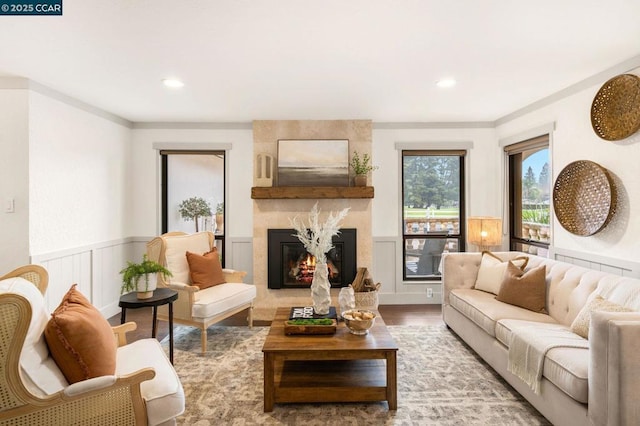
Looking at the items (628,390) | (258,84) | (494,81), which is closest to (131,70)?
(258,84)

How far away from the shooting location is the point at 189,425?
86.1 inches

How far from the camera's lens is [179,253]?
12.5 ft

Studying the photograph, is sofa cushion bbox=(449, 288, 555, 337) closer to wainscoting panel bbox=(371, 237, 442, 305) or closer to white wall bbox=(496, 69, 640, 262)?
white wall bbox=(496, 69, 640, 262)

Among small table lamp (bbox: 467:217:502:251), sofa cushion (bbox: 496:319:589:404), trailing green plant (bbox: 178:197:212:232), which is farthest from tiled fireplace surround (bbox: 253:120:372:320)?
sofa cushion (bbox: 496:319:589:404)

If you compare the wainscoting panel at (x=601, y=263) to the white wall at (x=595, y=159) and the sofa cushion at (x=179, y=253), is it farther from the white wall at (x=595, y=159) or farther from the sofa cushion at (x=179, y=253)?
the sofa cushion at (x=179, y=253)

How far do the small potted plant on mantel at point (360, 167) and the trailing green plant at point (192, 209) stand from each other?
2.11 meters

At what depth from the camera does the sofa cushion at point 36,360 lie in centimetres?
153

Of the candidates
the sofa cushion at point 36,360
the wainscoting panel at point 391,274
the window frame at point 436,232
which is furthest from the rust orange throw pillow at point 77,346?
the window frame at point 436,232

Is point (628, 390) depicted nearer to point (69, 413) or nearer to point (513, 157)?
point (69, 413)

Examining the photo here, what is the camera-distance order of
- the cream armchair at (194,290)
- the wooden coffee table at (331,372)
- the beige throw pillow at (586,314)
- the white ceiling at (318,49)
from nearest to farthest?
1. the white ceiling at (318,49)
2. the beige throw pillow at (586,314)
3. the wooden coffee table at (331,372)
4. the cream armchair at (194,290)

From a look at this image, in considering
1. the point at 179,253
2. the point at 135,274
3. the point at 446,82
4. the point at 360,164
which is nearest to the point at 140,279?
the point at 135,274

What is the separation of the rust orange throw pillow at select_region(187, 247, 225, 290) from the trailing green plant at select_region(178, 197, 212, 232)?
4.24ft

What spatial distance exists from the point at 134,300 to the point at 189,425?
3.47 ft

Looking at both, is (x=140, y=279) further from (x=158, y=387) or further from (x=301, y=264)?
(x=301, y=264)
